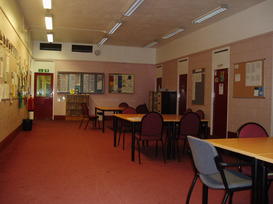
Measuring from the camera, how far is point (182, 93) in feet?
32.0

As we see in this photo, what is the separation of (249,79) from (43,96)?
844 cm

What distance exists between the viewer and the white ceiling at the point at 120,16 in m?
6.33

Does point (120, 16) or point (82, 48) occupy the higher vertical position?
point (120, 16)

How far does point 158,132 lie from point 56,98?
7869 mm

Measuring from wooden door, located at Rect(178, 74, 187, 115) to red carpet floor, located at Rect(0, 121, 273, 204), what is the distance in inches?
174

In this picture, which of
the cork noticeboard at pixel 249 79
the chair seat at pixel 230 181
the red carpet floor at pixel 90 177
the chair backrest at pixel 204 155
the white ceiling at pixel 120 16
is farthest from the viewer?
the white ceiling at pixel 120 16

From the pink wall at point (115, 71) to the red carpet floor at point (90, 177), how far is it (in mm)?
6153

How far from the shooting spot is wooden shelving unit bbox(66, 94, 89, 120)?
1147cm

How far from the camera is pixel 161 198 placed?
308 centimetres

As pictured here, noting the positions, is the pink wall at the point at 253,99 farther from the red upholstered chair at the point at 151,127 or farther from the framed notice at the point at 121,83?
the framed notice at the point at 121,83

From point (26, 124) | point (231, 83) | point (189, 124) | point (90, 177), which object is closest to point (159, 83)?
point (231, 83)

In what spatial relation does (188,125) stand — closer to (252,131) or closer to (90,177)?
(252,131)

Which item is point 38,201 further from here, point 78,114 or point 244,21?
point 78,114

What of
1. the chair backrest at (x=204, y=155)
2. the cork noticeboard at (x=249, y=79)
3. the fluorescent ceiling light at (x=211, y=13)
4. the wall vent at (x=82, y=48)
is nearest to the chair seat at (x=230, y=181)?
the chair backrest at (x=204, y=155)
